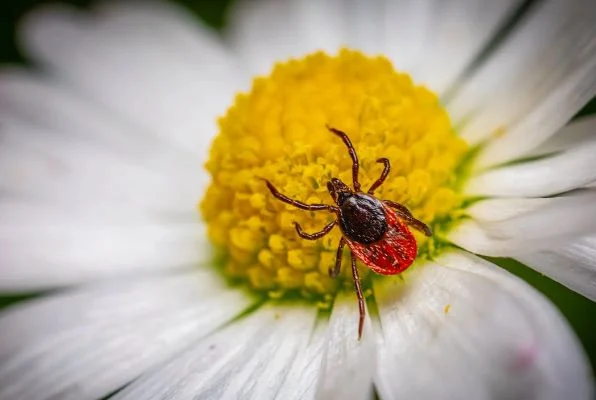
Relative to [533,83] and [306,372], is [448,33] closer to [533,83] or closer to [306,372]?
[533,83]

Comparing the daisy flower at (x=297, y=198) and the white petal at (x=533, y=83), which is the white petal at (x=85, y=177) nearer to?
the daisy flower at (x=297, y=198)

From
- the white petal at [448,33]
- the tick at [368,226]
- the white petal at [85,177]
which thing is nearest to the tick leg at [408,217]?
the tick at [368,226]

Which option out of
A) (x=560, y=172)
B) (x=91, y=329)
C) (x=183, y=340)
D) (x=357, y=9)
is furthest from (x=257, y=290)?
(x=357, y=9)

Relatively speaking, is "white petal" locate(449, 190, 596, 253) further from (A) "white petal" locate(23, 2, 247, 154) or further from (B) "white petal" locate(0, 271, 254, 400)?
(A) "white petal" locate(23, 2, 247, 154)

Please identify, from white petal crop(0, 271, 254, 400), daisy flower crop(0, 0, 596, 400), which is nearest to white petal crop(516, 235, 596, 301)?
daisy flower crop(0, 0, 596, 400)

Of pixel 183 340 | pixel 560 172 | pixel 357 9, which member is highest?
pixel 357 9

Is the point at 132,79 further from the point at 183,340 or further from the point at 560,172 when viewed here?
the point at 560,172

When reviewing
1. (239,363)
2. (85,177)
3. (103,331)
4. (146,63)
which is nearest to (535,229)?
(239,363)
